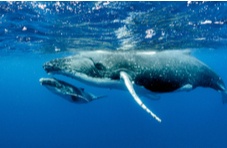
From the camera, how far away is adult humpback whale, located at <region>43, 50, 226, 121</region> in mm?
5957

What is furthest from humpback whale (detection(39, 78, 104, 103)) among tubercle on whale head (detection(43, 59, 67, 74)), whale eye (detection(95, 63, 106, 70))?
whale eye (detection(95, 63, 106, 70))

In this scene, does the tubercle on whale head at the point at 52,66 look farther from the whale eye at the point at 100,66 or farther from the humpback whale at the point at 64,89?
the whale eye at the point at 100,66

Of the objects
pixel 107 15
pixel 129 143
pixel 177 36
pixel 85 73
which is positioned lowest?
pixel 129 143

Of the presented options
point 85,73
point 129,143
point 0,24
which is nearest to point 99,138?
point 129,143

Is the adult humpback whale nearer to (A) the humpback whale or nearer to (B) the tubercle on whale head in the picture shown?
(B) the tubercle on whale head

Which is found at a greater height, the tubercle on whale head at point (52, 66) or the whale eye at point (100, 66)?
the tubercle on whale head at point (52, 66)

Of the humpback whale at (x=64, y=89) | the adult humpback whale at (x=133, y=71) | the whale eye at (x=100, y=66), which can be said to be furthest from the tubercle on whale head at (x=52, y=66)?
the whale eye at (x=100, y=66)

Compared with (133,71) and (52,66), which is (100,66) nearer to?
(133,71)

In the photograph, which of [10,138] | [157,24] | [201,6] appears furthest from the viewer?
[10,138]

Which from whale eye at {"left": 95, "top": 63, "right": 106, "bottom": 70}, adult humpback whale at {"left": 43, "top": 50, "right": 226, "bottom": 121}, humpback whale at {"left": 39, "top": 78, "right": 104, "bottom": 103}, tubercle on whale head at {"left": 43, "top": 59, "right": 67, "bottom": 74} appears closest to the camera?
humpback whale at {"left": 39, "top": 78, "right": 104, "bottom": 103}

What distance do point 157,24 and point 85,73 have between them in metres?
8.04

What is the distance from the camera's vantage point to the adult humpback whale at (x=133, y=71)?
5957 millimetres

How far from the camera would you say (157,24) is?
1306 centimetres

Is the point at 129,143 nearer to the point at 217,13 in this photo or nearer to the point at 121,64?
the point at 217,13
